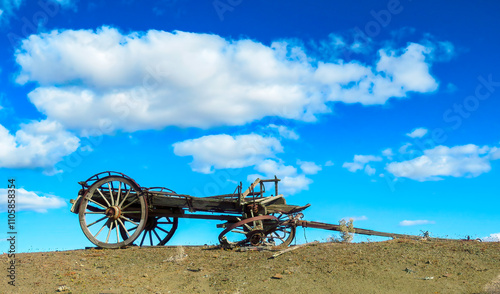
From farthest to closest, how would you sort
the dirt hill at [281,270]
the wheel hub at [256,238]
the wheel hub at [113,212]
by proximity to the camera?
the wheel hub at [113,212] < the wheel hub at [256,238] < the dirt hill at [281,270]

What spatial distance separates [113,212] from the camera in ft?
45.4

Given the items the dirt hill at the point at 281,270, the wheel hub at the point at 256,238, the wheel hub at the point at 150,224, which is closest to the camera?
the dirt hill at the point at 281,270

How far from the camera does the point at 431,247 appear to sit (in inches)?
448

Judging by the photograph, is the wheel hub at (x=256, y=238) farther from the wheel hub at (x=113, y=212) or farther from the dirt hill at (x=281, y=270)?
the wheel hub at (x=113, y=212)

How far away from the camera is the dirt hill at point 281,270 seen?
9.09 meters

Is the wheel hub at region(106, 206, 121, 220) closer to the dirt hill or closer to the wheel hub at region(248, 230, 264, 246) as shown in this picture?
the dirt hill

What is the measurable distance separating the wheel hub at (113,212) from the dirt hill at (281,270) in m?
1.57

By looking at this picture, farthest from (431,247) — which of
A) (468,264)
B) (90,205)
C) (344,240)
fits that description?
(90,205)

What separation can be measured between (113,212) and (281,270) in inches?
255

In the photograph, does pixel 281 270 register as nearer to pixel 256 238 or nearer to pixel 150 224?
pixel 256 238

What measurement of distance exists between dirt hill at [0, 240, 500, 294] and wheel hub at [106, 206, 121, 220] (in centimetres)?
157

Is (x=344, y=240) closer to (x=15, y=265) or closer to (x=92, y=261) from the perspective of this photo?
(x=92, y=261)

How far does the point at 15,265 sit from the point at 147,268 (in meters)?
3.96

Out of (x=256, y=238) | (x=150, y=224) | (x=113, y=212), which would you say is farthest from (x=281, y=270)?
(x=150, y=224)
